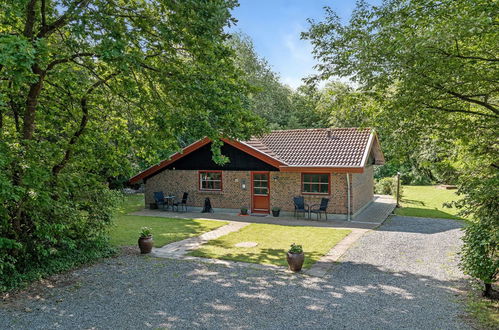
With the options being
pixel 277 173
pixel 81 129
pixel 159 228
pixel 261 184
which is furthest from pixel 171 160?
pixel 81 129

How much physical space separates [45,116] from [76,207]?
275cm

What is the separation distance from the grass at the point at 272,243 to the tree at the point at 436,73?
4411mm

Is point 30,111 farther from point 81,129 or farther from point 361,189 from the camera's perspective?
point 361,189

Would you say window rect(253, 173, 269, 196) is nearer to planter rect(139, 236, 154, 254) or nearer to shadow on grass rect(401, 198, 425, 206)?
planter rect(139, 236, 154, 254)

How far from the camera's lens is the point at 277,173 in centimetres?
1716

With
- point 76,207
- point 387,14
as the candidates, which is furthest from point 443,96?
point 76,207

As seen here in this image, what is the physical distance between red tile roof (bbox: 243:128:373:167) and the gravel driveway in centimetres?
648

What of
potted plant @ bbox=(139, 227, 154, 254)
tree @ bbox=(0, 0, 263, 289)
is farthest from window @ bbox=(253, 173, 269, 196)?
potted plant @ bbox=(139, 227, 154, 254)

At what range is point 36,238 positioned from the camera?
8406 millimetres

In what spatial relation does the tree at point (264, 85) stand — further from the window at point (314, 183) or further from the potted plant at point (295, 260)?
the potted plant at point (295, 260)

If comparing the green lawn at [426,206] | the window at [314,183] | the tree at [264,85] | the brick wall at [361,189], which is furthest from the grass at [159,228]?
the tree at [264,85]

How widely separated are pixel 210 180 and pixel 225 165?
1396mm

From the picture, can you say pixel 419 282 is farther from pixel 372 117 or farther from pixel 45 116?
pixel 45 116

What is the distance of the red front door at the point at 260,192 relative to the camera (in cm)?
1764
